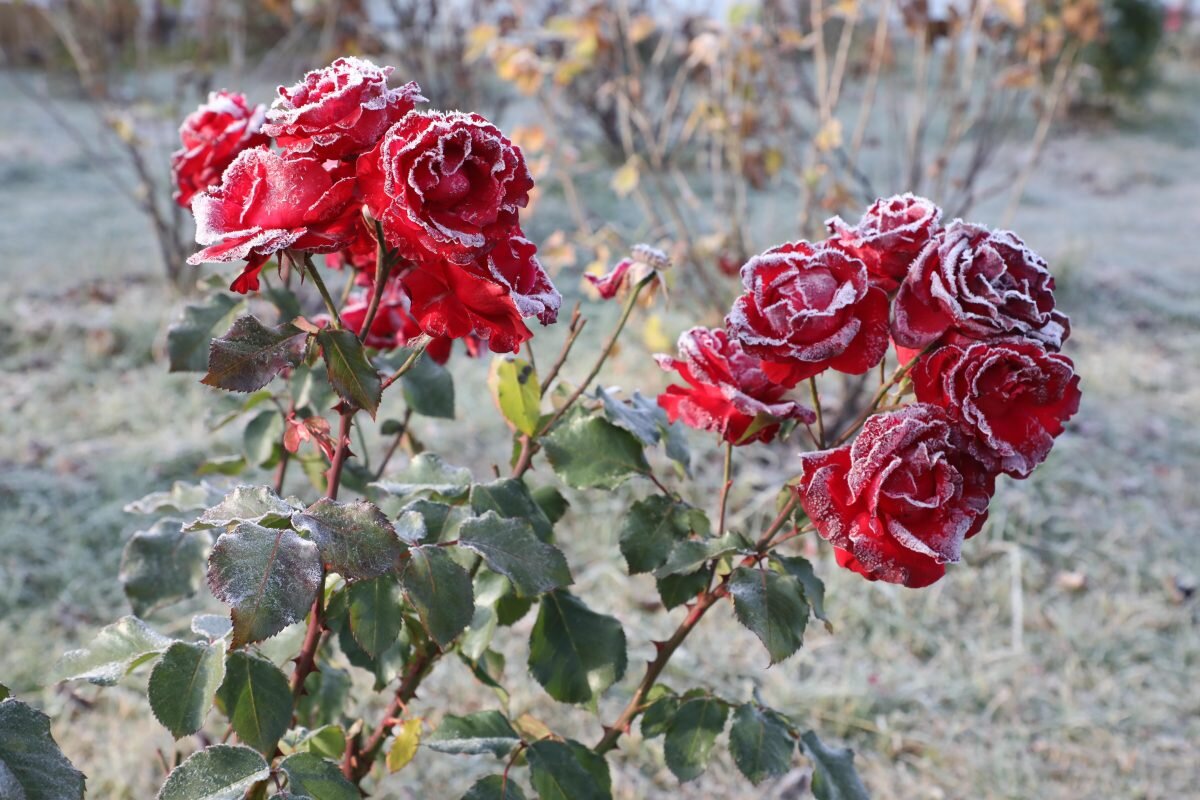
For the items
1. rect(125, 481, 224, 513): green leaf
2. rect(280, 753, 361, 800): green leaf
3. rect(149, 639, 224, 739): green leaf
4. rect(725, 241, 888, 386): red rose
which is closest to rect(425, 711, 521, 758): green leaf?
rect(280, 753, 361, 800): green leaf

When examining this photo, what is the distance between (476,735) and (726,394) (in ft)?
1.40

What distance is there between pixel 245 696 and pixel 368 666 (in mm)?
138

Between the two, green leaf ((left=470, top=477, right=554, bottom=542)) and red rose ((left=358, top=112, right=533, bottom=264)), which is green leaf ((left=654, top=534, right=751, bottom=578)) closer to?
green leaf ((left=470, top=477, right=554, bottom=542))

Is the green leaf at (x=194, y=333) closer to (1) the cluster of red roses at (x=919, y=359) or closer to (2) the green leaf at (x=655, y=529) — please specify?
(2) the green leaf at (x=655, y=529)

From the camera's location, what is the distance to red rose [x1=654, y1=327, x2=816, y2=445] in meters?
0.87

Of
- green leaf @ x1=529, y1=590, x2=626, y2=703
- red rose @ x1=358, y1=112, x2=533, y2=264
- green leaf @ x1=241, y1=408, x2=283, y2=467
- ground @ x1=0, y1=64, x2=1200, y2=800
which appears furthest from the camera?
ground @ x1=0, y1=64, x2=1200, y2=800

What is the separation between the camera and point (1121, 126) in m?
9.86

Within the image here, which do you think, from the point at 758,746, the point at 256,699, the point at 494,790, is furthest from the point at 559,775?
the point at 256,699

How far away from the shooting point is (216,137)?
39.1 inches

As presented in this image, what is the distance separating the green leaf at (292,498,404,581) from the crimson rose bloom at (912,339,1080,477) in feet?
1.38

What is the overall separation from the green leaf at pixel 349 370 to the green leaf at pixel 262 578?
11 cm

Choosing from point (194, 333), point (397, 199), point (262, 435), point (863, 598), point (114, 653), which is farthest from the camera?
point (863, 598)

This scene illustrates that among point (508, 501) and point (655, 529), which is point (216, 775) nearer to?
point (508, 501)

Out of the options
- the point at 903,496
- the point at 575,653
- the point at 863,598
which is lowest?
the point at 863,598
